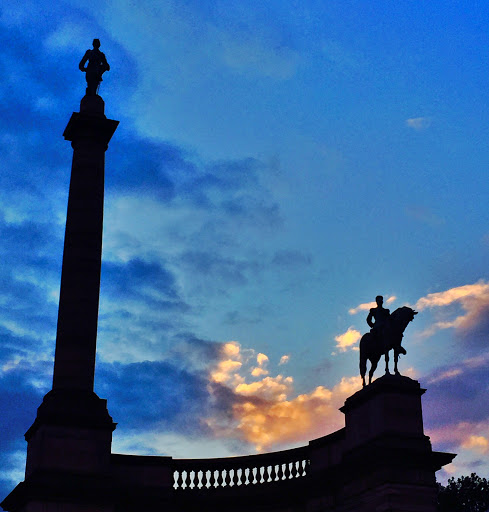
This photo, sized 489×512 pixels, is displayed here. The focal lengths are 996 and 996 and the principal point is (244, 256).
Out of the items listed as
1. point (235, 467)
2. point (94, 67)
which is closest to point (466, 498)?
point (235, 467)

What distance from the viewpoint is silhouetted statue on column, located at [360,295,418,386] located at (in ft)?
134

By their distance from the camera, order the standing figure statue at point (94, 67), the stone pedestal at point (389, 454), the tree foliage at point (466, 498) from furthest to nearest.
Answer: the tree foliage at point (466, 498)
the standing figure statue at point (94, 67)
the stone pedestal at point (389, 454)

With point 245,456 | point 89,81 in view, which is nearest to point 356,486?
point 245,456

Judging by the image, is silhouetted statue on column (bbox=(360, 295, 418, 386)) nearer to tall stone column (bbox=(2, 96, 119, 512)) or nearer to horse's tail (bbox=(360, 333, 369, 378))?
horse's tail (bbox=(360, 333, 369, 378))

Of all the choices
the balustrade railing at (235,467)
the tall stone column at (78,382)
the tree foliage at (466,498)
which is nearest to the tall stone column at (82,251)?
the tall stone column at (78,382)

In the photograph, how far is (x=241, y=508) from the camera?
45.0 metres

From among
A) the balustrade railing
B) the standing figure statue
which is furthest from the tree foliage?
the standing figure statue

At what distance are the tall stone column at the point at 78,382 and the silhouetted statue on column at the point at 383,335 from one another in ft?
37.5

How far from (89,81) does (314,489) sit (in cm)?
2249

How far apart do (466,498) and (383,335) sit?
155ft

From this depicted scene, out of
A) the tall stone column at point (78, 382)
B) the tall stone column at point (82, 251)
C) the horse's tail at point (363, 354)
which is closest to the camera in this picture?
the tall stone column at point (78, 382)

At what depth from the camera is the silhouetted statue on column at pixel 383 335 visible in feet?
134

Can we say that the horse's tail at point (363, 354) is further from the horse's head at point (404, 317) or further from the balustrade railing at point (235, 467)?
the balustrade railing at point (235, 467)

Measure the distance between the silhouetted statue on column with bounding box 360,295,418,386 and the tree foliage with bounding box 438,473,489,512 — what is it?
44.7 meters
